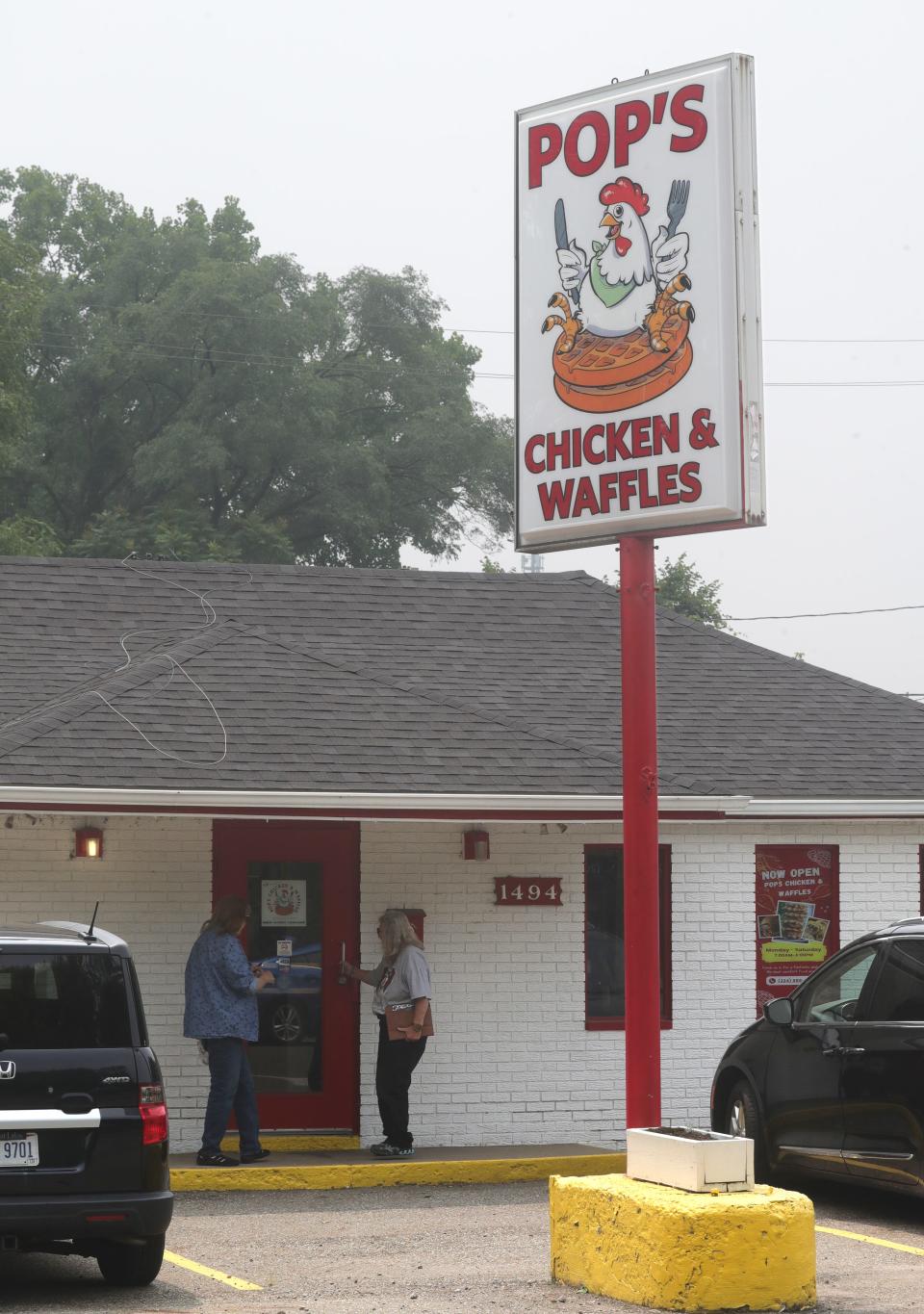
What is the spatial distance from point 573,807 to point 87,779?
3.35 m

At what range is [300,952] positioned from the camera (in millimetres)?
13875

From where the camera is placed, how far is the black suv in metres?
8.02

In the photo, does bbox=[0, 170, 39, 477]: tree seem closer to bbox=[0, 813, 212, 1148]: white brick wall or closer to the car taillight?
bbox=[0, 813, 212, 1148]: white brick wall

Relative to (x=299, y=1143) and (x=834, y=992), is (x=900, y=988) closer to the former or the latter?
(x=834, y=992)

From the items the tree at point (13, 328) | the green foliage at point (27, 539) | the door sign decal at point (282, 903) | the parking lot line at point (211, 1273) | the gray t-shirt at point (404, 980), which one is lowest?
the parking lot line at point (211, 1273)

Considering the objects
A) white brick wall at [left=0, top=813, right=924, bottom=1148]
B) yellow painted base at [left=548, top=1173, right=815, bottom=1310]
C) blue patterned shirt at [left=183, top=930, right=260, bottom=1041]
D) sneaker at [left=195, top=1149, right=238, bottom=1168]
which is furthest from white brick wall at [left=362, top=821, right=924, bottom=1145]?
yellow painted base at [left=548, top=1173, right=815, bottom=1310]

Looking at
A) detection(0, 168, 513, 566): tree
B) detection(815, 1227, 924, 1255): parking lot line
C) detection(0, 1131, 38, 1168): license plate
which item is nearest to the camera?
detection(0, 1131, 38, 1168): license plate

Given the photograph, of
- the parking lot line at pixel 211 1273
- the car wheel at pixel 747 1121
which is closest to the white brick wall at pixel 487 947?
the car wheel at pixel 747 1121

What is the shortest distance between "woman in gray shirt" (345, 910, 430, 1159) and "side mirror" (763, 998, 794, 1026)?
2400 mm

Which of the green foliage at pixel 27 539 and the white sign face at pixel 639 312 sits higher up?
the green foliage at pixel 27 539

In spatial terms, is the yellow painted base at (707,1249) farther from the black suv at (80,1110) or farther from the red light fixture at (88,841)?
the red light fixture at (88,841)

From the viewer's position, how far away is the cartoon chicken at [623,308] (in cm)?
948

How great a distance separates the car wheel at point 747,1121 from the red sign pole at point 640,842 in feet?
7.83

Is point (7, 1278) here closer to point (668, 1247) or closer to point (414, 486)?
point (668, 1247)
